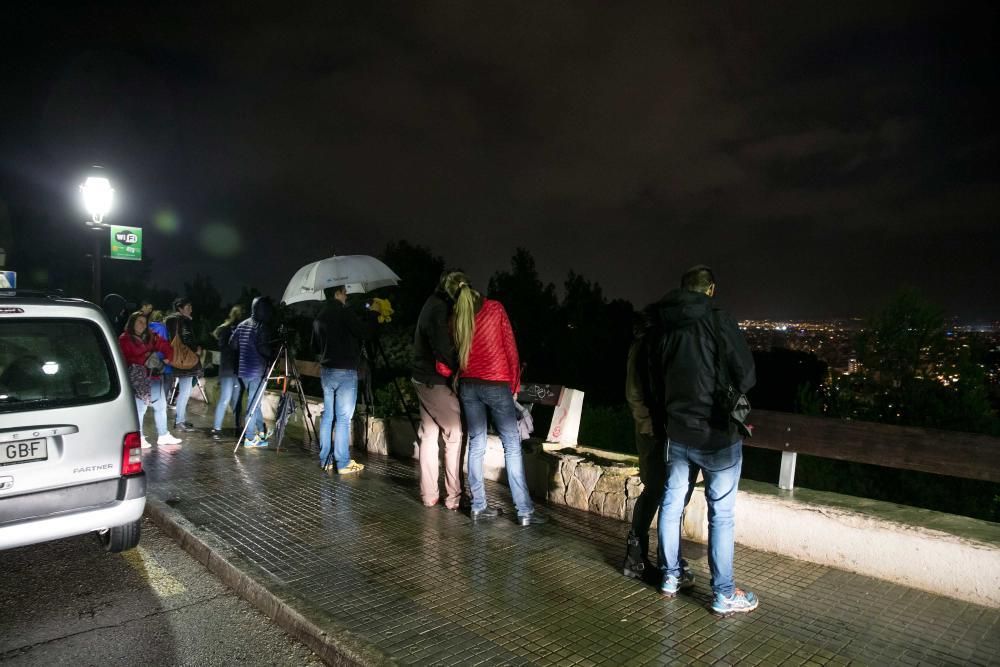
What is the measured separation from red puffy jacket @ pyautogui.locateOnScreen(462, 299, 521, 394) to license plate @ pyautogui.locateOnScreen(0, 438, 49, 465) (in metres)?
2.91

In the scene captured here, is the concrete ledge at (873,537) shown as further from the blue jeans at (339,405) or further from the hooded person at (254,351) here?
the hooded person at (254,351)

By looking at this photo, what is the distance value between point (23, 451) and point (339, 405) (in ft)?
11.0

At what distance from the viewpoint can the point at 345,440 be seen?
7387mm

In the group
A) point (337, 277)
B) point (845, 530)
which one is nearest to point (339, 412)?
point (337, 277)

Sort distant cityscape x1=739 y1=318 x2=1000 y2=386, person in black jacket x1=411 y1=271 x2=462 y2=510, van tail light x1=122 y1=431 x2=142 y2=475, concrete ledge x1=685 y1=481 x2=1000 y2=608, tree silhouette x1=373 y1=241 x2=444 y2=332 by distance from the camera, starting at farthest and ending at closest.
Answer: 1. tree silhouette x1=373 y1=241 x2=444 y2=332
2. distant cityscape x1=739 y1=318 x2=1000 y2=386
3. person in black jacket x1=411 y1=271 x2=462 y2=510
4. van tail light x1=122 y1=431 x2=142 y2=475
5. concrete ledge x1=685 y1=481 x2=1000 y2=608

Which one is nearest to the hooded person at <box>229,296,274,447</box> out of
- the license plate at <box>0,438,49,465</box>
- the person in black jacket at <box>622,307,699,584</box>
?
the license plate at <box>0,438,49,465</box>

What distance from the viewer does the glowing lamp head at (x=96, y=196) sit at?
10828 millimetres

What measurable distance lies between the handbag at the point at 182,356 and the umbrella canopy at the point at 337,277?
1920 mm

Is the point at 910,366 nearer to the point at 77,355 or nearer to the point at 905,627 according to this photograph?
the point at 905,627

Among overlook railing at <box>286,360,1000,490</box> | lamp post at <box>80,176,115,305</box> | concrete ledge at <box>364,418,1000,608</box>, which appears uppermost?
lamp post at <box>80,176,115,305</box>

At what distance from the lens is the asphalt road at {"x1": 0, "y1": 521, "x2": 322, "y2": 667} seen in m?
3.62

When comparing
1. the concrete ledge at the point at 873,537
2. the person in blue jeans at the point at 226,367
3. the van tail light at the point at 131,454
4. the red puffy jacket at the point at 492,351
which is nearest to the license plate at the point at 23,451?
the van tail light at the point at 131,454

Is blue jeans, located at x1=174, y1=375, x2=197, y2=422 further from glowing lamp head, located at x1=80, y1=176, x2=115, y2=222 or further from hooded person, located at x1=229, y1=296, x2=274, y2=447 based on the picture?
glowing lamp head, located at x1=80, y1=176, x2=115, y2=222

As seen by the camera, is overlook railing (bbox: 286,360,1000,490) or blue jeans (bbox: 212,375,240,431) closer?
overlook railing (bbox: 286,360,1000,490)
